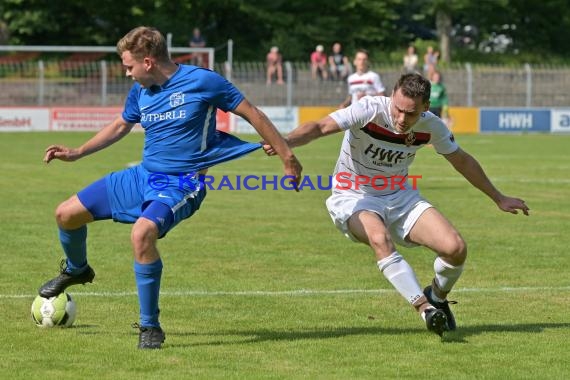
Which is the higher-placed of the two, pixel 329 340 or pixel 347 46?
pixel 329 340

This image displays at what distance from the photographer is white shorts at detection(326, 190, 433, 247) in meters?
7.79

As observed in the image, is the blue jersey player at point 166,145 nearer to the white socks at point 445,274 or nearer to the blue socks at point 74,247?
the blue socks at point 74,247

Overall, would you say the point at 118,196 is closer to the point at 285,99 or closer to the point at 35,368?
the point at 35,368

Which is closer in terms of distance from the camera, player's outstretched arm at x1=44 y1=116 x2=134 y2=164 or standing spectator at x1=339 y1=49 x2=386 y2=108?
player's outstretched arm at x1=44 y1=116 x2=134 y2=164

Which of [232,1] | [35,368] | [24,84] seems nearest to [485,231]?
[35,368]

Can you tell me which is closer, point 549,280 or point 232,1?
point 549,280

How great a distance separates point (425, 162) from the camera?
80.3 ft

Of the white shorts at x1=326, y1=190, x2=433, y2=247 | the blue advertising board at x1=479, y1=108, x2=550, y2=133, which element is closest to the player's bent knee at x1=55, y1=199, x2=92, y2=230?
the white shorts at x1=326, y1=190, x2=433, y2=247

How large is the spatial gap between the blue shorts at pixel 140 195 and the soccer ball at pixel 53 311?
0.67 meters

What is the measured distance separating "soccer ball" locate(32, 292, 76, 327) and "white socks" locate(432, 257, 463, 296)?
90.7 inches

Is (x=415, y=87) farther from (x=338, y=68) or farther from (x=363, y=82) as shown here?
(x=338, y=68)

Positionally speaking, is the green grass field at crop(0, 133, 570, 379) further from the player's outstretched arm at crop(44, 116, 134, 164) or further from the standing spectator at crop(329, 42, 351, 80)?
the standing spectator at crop(329, 42, 351, 80)

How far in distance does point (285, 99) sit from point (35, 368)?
100 ft

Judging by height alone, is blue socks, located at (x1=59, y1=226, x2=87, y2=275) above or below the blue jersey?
below
